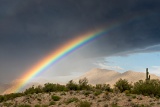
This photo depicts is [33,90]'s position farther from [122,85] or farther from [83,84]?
[122,85]

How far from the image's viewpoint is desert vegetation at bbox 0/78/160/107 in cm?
4200

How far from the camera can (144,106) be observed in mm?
36531

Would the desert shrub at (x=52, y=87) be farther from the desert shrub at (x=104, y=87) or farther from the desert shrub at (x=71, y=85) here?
the desert shrub at (x=104, y=87)

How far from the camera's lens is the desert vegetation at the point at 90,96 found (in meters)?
42.0

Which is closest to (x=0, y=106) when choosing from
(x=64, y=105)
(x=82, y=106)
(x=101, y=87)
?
(x=64, y=105)

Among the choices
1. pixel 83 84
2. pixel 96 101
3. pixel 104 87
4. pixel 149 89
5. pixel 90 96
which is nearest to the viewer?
pixel 96 101

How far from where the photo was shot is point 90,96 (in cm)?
5191

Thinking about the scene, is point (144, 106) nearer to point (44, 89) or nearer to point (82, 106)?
point (82, 106)

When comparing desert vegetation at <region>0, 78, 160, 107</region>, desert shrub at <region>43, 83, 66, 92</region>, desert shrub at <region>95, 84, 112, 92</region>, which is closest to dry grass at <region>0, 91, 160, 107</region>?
desert vegetation at <region>0, 78, 160, 107</region>

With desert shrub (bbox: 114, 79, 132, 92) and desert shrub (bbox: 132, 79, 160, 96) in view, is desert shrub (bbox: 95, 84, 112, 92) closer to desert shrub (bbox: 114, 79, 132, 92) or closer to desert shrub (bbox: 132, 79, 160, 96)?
desert shrub (bbox: 114, 79, 132, 92)

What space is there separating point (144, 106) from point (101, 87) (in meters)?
44.0

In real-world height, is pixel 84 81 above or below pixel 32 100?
above

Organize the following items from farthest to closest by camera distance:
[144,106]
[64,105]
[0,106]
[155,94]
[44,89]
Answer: [44,89]
[155,94]
[0,106]
[64,105]
[144,106]

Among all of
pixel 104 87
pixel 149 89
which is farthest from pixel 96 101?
pixel 104 87
